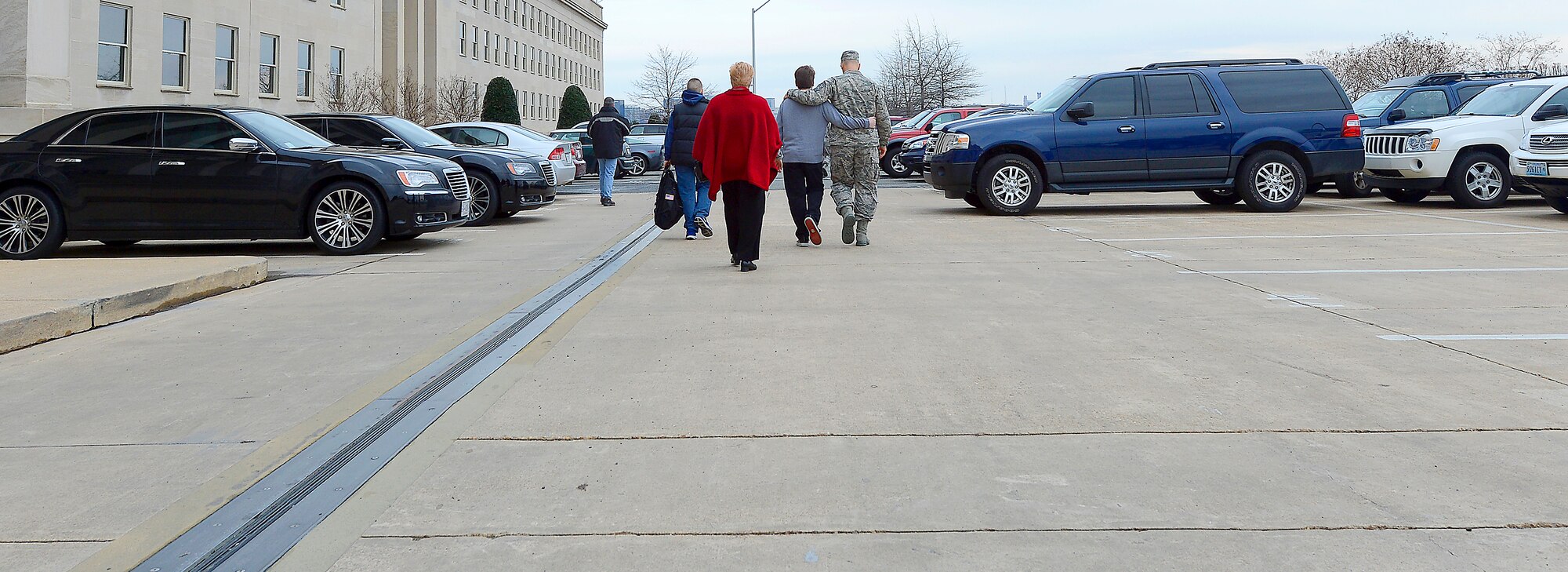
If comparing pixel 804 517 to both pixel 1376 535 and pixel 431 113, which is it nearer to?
pixel 1376 535

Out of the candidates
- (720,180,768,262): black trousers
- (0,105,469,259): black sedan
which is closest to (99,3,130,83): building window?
(0,105,469,259): black sedan

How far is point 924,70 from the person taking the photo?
7475cm

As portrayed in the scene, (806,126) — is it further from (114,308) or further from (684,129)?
(114,308)

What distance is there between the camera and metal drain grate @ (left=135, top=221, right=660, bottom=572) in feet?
11.5

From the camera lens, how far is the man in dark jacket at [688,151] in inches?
505

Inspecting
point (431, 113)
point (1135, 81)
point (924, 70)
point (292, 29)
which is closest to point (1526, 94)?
point (1135, 81)

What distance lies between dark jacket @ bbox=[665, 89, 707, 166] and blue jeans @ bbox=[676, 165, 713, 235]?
10cm

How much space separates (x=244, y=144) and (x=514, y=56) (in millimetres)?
55935

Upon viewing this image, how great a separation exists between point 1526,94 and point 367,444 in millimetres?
16834

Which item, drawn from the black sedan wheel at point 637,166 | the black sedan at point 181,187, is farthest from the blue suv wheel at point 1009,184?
the black sedan wheel at point 637,166

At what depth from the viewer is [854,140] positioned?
38.4 feet

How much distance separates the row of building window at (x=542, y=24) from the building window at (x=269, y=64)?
76.1ft

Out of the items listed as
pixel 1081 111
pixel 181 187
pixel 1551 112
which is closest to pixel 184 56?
pixel 181 187

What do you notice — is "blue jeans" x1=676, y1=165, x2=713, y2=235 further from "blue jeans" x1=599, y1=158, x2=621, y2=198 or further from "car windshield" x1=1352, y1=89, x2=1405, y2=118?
"car windshield" x1=1352, y1=89, x2=1405, y2=118
